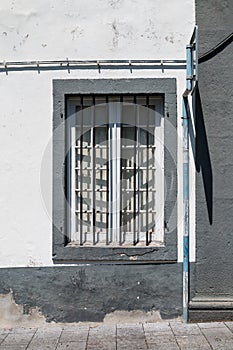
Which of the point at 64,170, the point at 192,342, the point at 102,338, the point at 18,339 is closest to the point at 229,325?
the point at 192,342

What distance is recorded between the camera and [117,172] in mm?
6867

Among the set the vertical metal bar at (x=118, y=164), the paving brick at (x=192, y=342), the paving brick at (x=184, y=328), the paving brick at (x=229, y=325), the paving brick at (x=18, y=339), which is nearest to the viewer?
the paving brick at (x=192, y=342)

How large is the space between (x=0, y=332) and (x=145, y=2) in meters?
4.34

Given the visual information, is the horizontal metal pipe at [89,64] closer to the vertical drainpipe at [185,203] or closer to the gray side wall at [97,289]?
the vertical drainpipe at [185,203]

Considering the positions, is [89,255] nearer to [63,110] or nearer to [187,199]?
[187,199]

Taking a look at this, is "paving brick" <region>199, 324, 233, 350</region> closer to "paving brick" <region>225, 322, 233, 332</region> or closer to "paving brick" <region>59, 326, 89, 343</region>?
"paving brick" <region>225, 322, 233, 332</region>

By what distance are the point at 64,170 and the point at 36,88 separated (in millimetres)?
1062

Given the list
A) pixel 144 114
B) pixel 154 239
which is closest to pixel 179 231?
pixel 154 239

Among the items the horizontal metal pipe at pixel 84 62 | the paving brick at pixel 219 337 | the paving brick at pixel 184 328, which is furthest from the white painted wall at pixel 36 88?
the paving brick at pixel 219 337

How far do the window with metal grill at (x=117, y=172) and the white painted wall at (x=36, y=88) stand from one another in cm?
30

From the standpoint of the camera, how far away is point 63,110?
265 inches

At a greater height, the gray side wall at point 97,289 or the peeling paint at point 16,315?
the gray side wall at point 97,289

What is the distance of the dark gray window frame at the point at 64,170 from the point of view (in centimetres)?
666

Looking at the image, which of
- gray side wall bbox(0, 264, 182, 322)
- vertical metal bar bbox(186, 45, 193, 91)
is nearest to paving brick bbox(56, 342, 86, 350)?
gray side wall bbox(0, 264, 182, 322)
